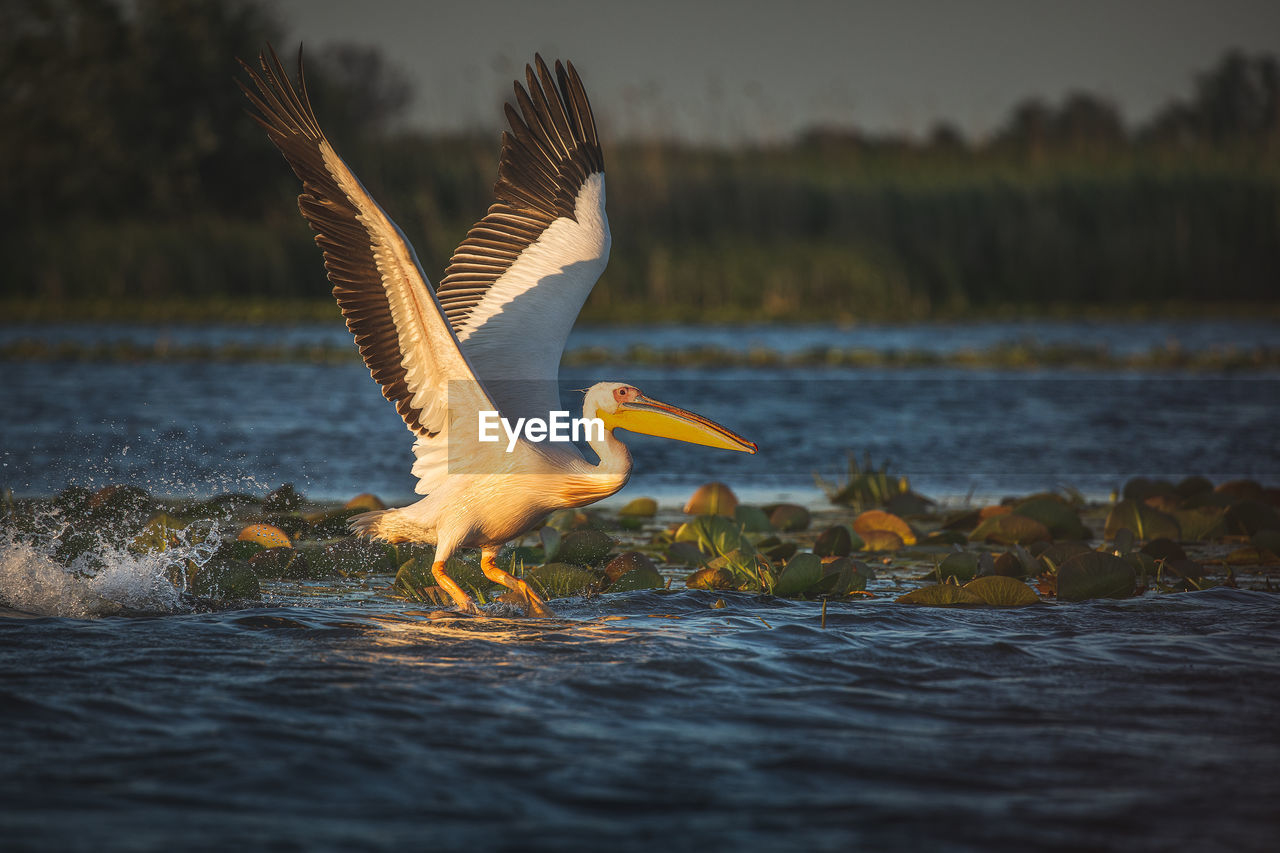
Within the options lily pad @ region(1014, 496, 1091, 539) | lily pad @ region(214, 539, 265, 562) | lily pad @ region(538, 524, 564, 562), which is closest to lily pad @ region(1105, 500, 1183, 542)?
lily pad @ region(1014, 496, 1091, 539)

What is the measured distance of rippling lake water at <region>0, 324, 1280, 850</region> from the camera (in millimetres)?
3201

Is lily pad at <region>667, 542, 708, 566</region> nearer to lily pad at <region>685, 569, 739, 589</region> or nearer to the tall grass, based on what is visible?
lily pad at <region>685, 569, 739, 589</region>

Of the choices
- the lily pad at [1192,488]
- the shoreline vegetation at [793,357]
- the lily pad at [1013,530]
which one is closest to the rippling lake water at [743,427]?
the shoreline vegetation at [793,357]

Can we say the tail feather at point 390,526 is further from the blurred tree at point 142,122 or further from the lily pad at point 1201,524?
the blurred tree at point 142,122

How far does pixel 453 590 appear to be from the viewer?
5648mm

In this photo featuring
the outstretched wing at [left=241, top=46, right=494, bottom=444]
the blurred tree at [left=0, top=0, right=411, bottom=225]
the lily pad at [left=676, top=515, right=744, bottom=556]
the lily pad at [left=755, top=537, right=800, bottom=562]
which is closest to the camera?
the outstretched wing at [left=241, top=46, right=494, bottom=444]

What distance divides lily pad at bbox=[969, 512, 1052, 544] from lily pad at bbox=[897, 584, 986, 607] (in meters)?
1.68

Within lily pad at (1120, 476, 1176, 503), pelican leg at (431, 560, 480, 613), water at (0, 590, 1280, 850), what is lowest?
water at (0, 590, 1280, 850)

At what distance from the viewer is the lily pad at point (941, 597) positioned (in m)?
5.62

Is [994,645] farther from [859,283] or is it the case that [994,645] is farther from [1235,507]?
[859,283]

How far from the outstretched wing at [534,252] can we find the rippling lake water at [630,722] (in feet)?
4.12

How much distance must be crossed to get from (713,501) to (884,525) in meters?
1.16

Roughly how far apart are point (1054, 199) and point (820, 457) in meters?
13.6

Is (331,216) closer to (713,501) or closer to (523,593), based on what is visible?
(523,593)
